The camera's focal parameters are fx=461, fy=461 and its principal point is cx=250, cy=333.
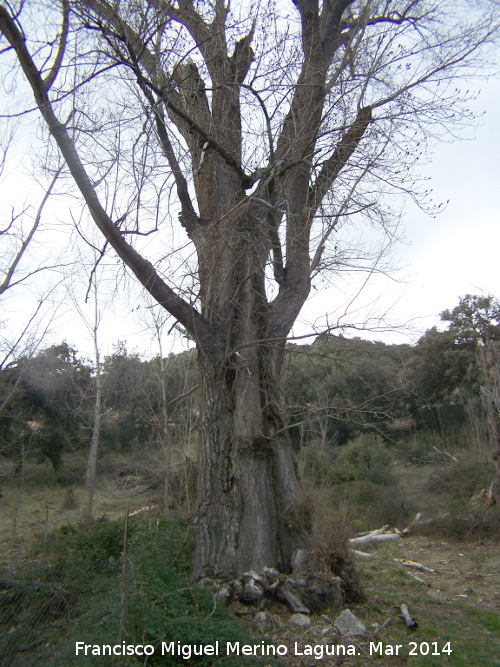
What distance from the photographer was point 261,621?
412 centimetres

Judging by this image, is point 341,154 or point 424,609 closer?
point 424,609

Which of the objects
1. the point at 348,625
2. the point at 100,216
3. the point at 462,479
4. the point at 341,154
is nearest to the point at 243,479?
the point at 348,625

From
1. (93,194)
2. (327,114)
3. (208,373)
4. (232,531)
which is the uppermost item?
(327,114)

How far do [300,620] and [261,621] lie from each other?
37 cm

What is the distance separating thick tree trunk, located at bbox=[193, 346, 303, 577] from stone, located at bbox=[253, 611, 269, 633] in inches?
20.6

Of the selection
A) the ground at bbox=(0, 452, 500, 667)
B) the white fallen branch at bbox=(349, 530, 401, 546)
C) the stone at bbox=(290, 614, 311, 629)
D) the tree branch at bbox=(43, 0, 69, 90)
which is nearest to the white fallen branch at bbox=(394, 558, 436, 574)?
the ground at bbox=(0, 452, 500, 667)

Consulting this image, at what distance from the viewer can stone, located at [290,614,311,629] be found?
4.15 metres

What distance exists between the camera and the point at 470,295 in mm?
16297

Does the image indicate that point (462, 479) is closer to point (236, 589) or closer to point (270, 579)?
point (270, 579)

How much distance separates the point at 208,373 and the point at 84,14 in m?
3.94

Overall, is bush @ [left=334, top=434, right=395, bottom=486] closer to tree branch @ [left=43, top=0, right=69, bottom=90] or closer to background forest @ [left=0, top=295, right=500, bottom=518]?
background forest @ [left=0, top=295, right=500, bottom=518]

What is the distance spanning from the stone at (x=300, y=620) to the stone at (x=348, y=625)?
25 cm

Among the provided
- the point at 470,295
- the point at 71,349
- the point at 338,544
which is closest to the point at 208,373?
the point at 338,544

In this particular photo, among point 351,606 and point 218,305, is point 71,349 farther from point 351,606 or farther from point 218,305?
point 351,606
